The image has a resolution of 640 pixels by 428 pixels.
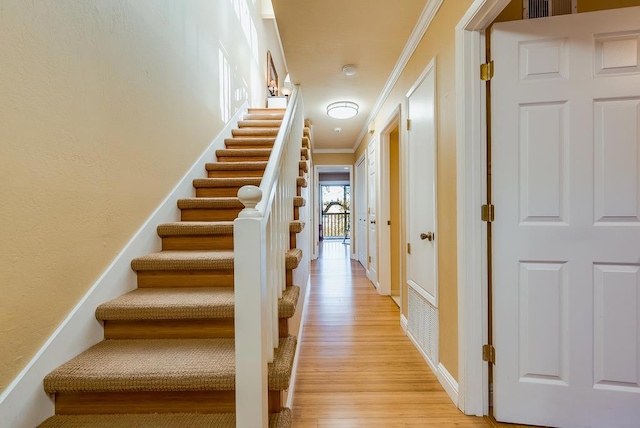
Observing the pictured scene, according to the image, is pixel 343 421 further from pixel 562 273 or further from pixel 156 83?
pixel 156 83

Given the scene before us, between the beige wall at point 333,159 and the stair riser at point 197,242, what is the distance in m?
4.71

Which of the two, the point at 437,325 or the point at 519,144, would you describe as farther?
the point at 437,325

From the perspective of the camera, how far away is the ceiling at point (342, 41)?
194 cm

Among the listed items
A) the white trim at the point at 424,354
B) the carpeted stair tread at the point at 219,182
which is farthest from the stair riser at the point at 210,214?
the white trim at the point at 424,354

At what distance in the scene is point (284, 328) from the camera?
1.41 meters

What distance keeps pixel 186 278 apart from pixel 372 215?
3.10 meters

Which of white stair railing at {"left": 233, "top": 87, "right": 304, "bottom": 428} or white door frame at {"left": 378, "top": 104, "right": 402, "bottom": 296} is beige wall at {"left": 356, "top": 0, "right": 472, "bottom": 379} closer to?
white stair railing at {"left": 233, "top": 87, "right": 304, "bottom": 428}

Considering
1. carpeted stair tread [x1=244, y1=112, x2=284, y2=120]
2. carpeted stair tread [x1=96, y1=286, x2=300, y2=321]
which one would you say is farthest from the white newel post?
carpeted stair tread [x1=244, y1=112, x2=284, y2=120]

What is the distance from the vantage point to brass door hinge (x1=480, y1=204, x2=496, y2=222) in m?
1.45

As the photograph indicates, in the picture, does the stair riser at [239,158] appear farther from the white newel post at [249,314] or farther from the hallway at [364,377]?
the white newel post at [249,314]

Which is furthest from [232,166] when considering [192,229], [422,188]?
[422,188]

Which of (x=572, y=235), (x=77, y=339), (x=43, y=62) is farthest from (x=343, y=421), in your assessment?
(x=43, y=62)

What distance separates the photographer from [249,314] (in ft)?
3.09

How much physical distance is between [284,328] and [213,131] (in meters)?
2.20
